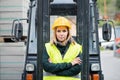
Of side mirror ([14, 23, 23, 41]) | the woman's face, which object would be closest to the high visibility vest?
the woman's face

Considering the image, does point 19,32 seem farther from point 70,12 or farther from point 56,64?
point 56,64

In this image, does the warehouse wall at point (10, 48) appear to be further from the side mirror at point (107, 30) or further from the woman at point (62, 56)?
the woman at point (62, 56)

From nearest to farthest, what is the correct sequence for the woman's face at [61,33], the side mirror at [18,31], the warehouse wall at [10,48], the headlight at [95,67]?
the woman's face at [61,33]
the headlight at [95,67]
the side mirror at [18,31]
the warehouse wall at [10,48]

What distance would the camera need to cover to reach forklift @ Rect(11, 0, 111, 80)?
19.6ft

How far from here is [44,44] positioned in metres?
6.02

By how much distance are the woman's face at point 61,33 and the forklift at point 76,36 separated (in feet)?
0.76

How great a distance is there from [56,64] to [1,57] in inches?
177

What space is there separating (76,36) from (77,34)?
0.05m

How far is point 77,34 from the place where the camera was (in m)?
6.32

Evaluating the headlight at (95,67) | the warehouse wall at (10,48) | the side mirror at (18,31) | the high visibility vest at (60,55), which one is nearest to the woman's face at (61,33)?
the high visibility vest at (60,55)

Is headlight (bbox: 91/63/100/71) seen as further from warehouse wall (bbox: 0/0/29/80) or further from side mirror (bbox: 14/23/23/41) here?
warehouse wall (bbox: 0/0/29/80)

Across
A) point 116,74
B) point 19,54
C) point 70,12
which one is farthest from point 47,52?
point 116,74

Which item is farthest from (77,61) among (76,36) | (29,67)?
(29,67)

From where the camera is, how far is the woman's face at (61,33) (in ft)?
19.4
